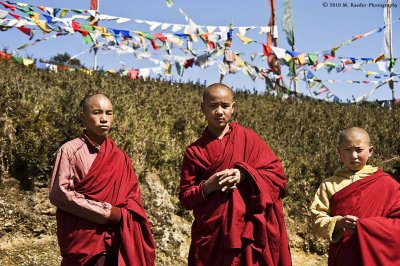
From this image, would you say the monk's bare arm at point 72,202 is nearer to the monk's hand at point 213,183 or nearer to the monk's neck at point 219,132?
the monk's hand at point 213,183

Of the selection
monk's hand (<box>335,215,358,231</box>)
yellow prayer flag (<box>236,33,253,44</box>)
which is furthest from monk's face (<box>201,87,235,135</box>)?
yellow prayer flag (<box>236,33,253,44</box>)

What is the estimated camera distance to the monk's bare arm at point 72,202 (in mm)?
3270

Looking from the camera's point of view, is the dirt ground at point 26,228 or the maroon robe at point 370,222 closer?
the maroon robe at point 370,222

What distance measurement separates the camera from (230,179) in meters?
3.46

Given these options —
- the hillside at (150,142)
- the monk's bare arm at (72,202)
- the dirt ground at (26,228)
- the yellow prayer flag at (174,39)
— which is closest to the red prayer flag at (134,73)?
the hillside at (150,142)

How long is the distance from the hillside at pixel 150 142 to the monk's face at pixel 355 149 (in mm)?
2899

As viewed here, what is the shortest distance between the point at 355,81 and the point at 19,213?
10791 millimetres

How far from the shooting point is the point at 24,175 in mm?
5672

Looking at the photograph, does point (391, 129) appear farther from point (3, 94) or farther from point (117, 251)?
point (117, 251)

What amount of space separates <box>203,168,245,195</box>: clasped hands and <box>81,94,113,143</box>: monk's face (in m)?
0.81

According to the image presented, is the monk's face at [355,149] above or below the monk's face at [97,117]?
below

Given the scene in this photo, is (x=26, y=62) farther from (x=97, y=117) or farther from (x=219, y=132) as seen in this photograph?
(x=219, y=132)

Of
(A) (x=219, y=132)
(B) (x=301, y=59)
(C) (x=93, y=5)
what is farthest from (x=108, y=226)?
(C) (x=93, y=5)

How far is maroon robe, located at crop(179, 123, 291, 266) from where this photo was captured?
348 centimetres
